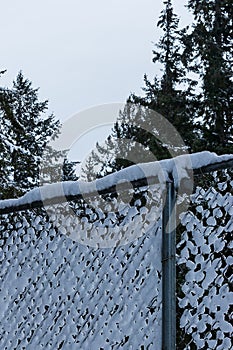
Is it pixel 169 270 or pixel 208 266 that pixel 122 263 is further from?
pixel 208 266

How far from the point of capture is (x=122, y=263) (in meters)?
3.04

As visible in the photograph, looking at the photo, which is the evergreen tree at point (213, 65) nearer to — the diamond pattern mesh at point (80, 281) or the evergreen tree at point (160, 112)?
the evergreen tree at point (160, 112)

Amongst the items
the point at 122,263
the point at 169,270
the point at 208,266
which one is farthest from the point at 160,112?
the point at 208,266

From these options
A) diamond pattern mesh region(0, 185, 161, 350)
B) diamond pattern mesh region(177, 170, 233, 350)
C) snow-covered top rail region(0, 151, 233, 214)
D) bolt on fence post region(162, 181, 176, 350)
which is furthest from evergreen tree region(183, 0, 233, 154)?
diamond pattern mesh region(177, 170, 233, 350)

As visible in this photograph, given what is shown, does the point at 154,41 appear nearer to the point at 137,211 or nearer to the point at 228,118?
the point at 228,118

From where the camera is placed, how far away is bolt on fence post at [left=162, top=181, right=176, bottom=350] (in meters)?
2.72

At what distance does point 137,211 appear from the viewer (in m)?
2.98

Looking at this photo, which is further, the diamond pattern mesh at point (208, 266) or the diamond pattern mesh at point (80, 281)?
the diamond pattern mesh at point (80, 281)

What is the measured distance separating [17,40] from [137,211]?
53.7 feet

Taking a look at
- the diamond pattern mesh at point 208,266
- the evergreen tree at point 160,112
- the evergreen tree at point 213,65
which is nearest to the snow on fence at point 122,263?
the diamond pattern mesh at point 208,266

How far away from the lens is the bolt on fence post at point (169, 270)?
272 cm

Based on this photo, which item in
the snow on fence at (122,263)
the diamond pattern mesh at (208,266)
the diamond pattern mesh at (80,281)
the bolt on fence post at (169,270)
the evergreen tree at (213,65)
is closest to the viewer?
the diamond pattern mesh at (208,266)

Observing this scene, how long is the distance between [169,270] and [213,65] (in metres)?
14.7

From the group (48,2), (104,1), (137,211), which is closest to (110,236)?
(137,211)
